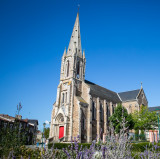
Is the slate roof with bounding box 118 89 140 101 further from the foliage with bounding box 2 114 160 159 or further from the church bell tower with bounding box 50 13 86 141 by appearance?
the foliage with bounding box 2 114 160 159

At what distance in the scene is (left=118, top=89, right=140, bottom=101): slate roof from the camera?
42825 mm

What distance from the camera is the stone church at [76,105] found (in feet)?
91.2

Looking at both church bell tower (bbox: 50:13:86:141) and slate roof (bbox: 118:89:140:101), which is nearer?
church bell tower (bbox: 50:13:86:141)

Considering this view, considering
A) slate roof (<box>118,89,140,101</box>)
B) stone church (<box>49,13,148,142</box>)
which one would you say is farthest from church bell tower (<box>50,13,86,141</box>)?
slate roof (<box>118,89,140,101</box>)

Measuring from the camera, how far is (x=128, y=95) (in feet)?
147

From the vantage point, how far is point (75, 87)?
3130 cm

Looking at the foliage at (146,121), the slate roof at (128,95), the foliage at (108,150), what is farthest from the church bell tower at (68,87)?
the foliage at (108,150)

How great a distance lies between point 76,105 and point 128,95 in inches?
847

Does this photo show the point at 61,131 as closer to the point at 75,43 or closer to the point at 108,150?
the point at 75,43

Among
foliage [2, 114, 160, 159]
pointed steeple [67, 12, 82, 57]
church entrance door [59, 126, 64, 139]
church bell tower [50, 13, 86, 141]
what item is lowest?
church entrance door [59, 126, 64, 139]

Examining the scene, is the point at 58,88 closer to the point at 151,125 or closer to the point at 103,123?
the point at 103,123

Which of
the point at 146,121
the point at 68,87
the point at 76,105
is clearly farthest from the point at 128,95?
the point at 68,87

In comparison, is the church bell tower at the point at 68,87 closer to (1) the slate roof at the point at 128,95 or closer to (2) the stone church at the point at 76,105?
(2) the stone church at the point at 76,105

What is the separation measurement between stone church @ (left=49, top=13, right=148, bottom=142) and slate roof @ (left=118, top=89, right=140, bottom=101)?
595 cm
